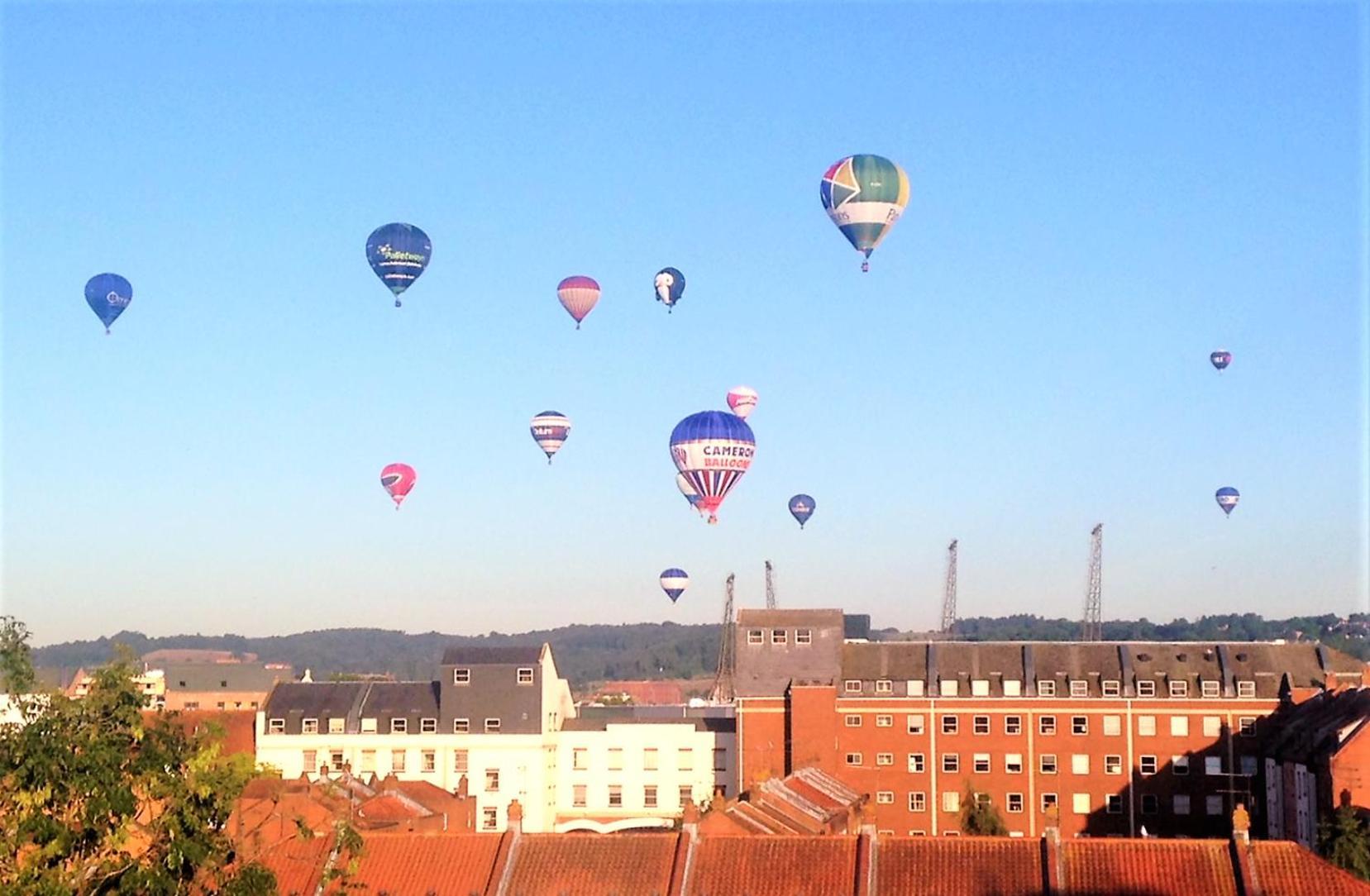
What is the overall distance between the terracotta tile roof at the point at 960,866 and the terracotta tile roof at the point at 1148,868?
102cm

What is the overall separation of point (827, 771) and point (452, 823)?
28.6 metres

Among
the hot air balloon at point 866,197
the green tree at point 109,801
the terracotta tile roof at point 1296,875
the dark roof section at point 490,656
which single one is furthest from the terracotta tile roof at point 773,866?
Answer: the dark roof section at point 490,656

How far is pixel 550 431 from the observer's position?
120 meters

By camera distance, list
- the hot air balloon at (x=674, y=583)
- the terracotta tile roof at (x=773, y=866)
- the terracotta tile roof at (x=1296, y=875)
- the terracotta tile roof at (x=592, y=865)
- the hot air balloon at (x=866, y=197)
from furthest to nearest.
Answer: the hot air balloon at (x=674, y=583), the hot air balloon at (x=866, y=197), the terracotta tile roof at (x=592, y=865), the terracotta tile roof at (x=773, y=866), the terracotta tile roof at (x=1296, y=875)

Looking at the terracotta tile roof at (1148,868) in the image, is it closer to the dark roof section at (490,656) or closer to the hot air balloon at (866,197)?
the hot air balloon at (866,197)

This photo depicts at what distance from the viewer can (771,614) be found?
106 m

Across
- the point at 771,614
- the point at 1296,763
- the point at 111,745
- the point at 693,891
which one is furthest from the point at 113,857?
the point at 771,614

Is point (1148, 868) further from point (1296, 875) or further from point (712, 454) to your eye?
point (712, 454)

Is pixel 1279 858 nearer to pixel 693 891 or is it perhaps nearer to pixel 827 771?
pixel 693 891

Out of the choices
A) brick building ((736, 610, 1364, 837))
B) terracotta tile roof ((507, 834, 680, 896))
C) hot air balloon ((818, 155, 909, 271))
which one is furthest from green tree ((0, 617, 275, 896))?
brick building ((736, 610, 1364, 837))

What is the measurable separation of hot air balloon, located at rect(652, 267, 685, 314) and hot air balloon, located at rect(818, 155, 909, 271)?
29.0m

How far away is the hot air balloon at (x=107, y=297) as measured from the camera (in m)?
99.4

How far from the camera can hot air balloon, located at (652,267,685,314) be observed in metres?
119

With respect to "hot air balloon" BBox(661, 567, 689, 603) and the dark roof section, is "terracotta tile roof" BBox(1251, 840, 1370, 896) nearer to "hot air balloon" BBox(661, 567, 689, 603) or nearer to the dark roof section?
the dark roof section
